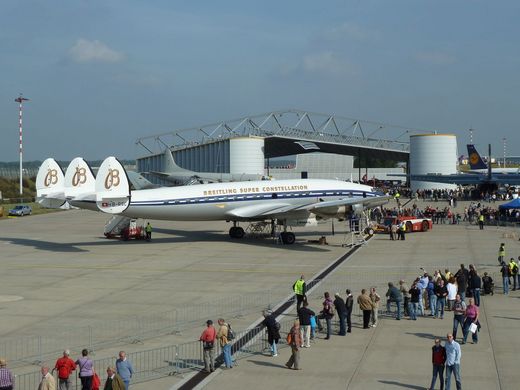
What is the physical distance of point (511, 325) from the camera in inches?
761

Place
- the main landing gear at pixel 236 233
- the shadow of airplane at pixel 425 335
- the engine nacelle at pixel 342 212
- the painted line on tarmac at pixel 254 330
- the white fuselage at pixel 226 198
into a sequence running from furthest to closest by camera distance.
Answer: the main landing gear at pixel 236 233, the engine nacelle at pixel 342 212, the white fuselage at pixel 226 198, the shadow of airplane at pixel 425 335, the painted line on tarmac at pixel 254 330

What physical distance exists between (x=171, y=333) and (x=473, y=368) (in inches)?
336

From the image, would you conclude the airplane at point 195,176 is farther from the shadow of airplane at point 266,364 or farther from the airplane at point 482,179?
the shadow of airplane at point 266,364

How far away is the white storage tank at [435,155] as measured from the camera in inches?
3541

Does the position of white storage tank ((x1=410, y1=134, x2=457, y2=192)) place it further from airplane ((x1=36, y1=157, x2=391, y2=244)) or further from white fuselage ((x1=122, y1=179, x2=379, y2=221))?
white fuselage ((x1=122, y1=179, x2=379, y2=221))

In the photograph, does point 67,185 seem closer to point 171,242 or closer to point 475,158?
point 171,242

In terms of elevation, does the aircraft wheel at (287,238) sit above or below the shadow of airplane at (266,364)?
above

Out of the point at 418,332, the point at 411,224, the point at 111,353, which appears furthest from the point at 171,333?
the point at 411,224

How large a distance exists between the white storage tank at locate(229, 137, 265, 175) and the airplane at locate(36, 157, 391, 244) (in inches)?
1993

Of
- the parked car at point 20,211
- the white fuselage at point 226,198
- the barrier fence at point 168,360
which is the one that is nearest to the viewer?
the barrier fence at point 168,360

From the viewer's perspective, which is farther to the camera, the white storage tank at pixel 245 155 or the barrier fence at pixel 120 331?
the white storage tank at pixel 245 155

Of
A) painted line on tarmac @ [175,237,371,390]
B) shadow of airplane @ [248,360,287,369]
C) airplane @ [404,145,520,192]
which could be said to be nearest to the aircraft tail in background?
airplane @ [404,145,520,192]

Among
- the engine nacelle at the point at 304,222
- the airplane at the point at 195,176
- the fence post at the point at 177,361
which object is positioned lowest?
the fence post at the point at 177,361

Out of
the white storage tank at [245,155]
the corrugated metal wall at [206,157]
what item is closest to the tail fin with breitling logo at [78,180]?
the white storage tank at [245,155]
